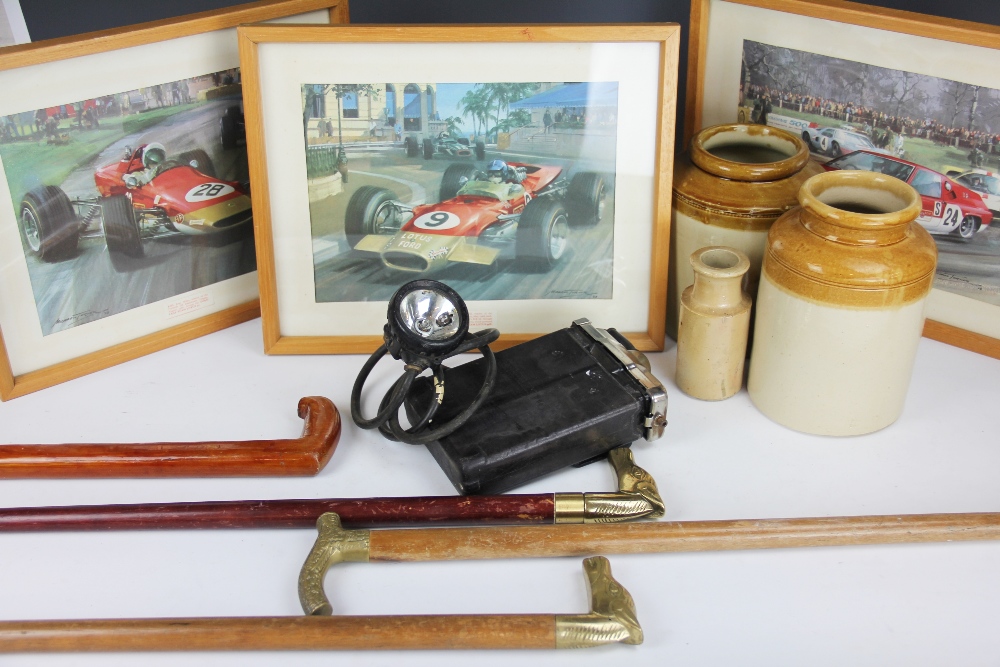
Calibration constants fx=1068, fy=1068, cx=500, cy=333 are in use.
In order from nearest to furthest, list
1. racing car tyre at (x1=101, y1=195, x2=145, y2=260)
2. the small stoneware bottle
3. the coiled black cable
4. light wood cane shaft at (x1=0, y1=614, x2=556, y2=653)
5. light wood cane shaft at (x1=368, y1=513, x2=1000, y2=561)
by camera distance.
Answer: light wood cane shaft at (x1=0, y1=614, x2=556, y2=653) → light wood cane shaft at (x1=368, y1=513, x2=1000, y2=561) → the coiled black cable → the small stoneware bottle → racing car tyre at (x1=101, y1=195, x2=145, y2=260)

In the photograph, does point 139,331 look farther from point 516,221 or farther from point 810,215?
point 810,215

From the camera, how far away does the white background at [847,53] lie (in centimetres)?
156

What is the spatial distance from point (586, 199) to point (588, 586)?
25.0 inches

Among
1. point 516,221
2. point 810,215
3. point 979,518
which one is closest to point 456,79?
point 516,221

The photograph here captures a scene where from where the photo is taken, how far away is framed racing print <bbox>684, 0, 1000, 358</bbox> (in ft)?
5.15

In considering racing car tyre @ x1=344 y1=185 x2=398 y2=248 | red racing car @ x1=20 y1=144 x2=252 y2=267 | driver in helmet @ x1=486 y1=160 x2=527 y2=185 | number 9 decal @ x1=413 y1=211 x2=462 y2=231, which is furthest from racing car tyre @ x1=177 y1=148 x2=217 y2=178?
driver in helmet @ x1=486 y1=160 x2=527 y2=185

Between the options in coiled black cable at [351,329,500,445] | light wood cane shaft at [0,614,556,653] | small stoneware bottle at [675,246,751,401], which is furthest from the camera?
small stoneware bottle at [675,246,751,401]

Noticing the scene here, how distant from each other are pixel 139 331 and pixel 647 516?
882 millimetres

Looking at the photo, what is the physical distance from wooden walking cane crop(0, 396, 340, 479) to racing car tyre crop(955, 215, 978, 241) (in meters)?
1.02

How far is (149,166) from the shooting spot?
1657 mm

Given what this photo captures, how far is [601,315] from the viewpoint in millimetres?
1729
